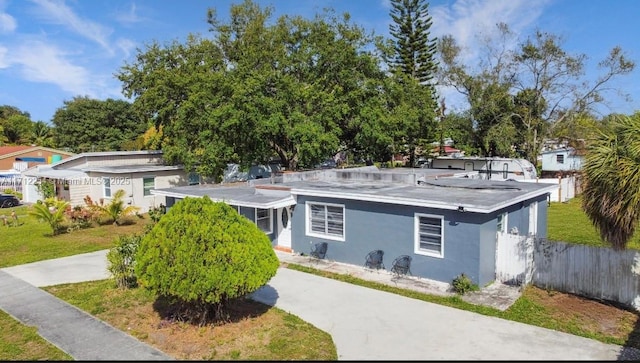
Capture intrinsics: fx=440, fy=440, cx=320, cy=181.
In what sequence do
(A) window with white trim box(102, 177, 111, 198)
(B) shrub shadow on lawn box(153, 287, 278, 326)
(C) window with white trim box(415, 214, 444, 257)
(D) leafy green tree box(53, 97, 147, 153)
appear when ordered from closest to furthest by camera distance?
(B) shrub shadow on lawn box(153, 287, 278, 326)
(C) window with white trim box(415, 214, 444, 257)
(A) window with white trim box(102, 177, 111, 198)
(D) leafy green tree box(53, 97, 147, 153)

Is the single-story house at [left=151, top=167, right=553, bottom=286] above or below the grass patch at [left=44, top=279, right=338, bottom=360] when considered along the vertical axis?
above

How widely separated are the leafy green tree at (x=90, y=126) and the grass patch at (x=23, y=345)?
5045 cm

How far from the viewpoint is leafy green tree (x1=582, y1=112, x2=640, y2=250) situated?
8305mm

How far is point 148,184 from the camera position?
26.0 metres

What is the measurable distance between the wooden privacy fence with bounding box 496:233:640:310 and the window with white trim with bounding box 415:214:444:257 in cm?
163

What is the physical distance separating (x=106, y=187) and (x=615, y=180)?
82.2 ft

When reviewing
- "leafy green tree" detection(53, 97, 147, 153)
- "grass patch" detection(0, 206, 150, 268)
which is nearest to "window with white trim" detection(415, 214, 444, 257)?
"grass patch" detection(0, 206, 150, 268)

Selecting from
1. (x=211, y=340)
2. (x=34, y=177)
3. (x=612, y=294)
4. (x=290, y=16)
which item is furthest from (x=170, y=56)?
(x=612, y=294)

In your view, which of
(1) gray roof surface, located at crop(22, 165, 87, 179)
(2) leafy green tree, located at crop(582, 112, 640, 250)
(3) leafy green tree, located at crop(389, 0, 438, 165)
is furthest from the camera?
(3) leafy green tree, located at crop(389, 0, 438, 165)

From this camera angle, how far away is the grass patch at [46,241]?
52.6ft

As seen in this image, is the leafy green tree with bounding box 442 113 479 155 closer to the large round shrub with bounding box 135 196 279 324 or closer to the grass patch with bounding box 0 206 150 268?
the grass patch with bounding box 0 206 150 268

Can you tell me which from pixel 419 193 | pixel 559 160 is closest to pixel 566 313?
pixel 419 193

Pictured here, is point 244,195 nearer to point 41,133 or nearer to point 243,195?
point 243,195

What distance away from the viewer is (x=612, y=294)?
10609mm
